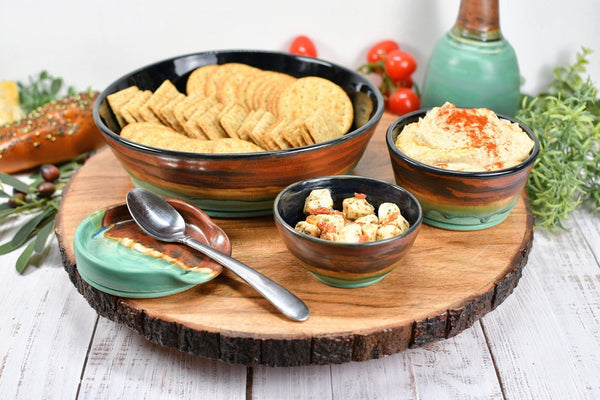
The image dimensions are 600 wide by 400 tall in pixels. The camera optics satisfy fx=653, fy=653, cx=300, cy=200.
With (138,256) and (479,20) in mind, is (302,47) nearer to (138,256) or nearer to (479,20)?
(479,20)

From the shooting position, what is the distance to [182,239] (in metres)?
2.10

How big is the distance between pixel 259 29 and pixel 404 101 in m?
0.98

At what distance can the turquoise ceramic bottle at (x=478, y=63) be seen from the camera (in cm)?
322

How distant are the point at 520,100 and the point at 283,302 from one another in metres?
2.33

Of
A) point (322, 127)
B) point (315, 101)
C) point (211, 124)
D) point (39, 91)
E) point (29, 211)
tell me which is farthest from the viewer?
point (39, 91)

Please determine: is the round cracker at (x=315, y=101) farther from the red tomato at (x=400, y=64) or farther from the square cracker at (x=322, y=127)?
the red tomato at (x=400, y=64)

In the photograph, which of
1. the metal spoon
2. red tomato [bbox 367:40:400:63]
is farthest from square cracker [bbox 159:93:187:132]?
red tomato [bbox 367:40:400:63]

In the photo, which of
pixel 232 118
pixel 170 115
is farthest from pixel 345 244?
pixel 170 115

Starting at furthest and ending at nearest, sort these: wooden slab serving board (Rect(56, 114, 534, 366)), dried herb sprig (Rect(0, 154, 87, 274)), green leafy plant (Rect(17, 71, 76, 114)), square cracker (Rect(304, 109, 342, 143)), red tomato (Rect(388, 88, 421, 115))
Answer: green leafy plant (Rect(17, 71, 76, 114))
red tomato (Rect(388, 88, 421, 115))
dried herb sprig (Rect(0, 154, 87, 274))
square cracker (Rect(304, 109, 342, 143))
wooden slab serving board (Rect(56, 114, 534, 366))

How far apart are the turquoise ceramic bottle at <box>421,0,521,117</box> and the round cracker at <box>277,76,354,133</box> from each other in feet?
2.48

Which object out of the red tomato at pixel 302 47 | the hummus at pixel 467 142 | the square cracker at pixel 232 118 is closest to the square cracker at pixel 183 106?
the square cracker at pixel 232 118

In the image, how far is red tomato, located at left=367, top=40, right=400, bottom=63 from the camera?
3.75m

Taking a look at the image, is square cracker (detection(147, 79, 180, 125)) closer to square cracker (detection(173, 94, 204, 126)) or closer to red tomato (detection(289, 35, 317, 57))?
square cracker (detection(173, 94, 204, 126))

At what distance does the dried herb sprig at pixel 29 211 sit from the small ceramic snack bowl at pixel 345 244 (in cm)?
111
